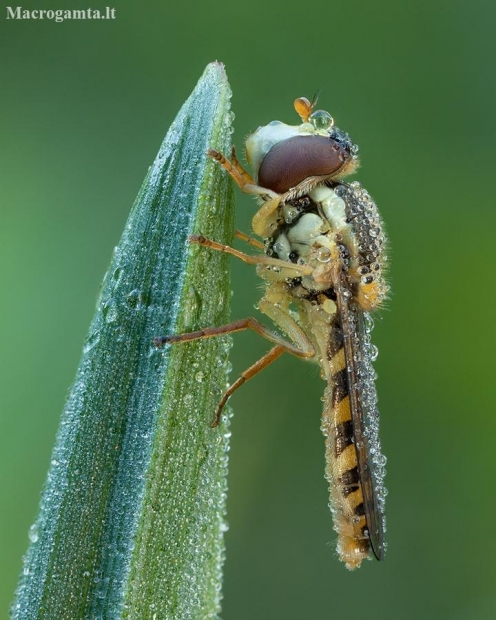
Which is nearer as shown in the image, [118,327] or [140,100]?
[118,327]

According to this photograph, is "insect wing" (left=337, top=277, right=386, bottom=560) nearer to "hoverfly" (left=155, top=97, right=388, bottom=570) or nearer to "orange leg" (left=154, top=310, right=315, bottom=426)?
"hoverfly" (left=155, top=97, right=388, bottom=570)

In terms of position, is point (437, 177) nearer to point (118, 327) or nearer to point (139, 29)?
point (139, 29)

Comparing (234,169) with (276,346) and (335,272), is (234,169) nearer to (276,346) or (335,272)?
(335,272)

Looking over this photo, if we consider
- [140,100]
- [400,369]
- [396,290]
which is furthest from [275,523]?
[140,100]
